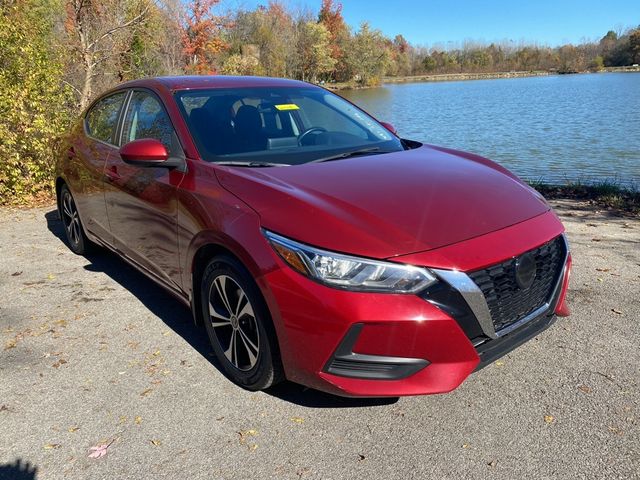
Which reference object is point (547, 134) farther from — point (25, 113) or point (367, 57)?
point (367, 57)

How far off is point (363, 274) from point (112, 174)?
266cm

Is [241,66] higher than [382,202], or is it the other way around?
[241,66]

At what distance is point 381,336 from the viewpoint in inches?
91.0

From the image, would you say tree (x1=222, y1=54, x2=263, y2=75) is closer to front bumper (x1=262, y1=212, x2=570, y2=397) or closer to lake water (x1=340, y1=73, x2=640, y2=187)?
lake water (x1=340, y1=73, x2=640, y2=187)

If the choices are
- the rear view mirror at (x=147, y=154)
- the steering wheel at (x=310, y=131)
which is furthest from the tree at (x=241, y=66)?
the rear view mirror at (x=147, y=154)

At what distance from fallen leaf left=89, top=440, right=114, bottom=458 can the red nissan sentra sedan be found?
0.75 m

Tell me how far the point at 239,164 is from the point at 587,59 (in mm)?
105756

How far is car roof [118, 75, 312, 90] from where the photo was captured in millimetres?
3849

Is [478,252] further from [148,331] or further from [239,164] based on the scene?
[148,331]

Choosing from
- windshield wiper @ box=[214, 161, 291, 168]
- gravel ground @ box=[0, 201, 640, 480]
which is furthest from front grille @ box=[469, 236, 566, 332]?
windshield wiper @ box=[214, 161, 291, 168]

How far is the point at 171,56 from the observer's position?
27.5 m

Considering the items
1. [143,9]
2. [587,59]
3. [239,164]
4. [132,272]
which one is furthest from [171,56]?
[587,59]

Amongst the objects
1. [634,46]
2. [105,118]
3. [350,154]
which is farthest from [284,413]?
[634,46]

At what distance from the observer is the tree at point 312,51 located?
6124 cm
